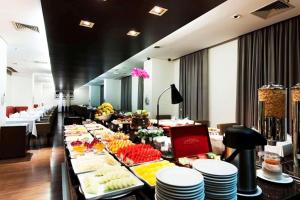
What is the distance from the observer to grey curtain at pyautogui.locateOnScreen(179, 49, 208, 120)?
5246 mm

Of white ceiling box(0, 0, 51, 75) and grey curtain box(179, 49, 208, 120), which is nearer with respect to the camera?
white ceiling box(0, 0, 51, 75)

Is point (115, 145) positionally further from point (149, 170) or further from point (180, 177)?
point (180, 177)

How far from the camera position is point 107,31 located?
3059 mm

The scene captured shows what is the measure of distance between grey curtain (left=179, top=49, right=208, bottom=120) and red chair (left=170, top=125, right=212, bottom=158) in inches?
155

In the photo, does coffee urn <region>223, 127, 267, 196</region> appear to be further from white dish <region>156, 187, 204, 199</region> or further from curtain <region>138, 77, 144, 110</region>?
curtain <region>138, 77, 144, 110</region>

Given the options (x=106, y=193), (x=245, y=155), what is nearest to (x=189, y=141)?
(x=245, y=155)

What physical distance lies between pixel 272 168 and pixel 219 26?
321 cm

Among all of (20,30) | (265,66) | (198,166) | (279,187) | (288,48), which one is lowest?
(279,187)

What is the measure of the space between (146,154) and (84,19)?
213 cm

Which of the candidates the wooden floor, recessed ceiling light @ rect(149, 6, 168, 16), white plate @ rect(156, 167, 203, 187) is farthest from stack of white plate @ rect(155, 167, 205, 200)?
the wooden floor

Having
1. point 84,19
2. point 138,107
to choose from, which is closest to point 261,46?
point 84,19

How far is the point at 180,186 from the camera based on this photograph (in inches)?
28.2

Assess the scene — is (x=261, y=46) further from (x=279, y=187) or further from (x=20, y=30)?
(x=20, y=30)

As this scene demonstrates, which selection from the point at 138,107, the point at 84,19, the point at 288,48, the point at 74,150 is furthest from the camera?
the point at 138,107
